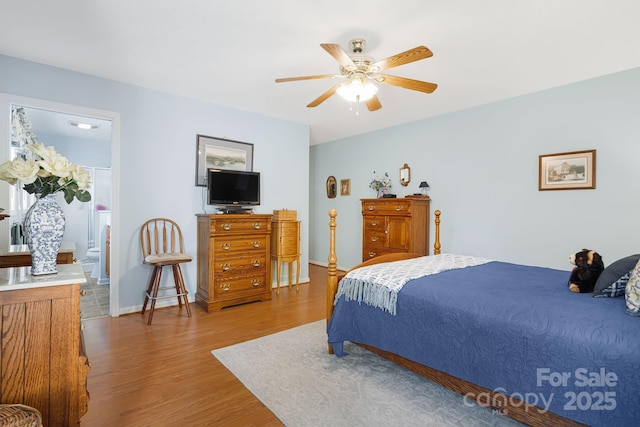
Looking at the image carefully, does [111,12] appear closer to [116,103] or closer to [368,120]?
[116,103]

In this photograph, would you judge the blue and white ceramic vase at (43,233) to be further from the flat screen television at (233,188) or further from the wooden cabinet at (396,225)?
the wooden cabinet at (396,225)

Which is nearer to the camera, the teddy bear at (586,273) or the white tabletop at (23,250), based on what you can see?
the teddy bear at (586,273)

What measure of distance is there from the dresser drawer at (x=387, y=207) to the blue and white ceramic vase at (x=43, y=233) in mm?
3791

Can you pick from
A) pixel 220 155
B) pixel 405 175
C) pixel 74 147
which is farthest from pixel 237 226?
pixel 74 147

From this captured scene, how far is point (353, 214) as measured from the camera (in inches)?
233

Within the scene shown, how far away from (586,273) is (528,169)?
2.17 meters

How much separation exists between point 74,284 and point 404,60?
91.1 inches

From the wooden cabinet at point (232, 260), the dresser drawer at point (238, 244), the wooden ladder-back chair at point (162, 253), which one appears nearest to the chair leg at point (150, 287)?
the wooden ladder-back chair at point (162, 253)

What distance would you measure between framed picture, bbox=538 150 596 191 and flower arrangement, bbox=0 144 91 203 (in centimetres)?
423

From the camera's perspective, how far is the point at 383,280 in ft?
7.26

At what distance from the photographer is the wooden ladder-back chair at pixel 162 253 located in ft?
10.9

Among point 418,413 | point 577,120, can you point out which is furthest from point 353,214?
point 418,413

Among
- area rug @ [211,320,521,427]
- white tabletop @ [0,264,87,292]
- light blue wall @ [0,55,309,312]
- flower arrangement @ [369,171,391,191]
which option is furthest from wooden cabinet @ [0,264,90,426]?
flower arrangement @ [369,171,391,191]

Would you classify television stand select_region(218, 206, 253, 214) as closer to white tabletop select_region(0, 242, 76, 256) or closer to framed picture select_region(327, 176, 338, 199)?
white tabletop select_region(0, 242, 76, 256)
